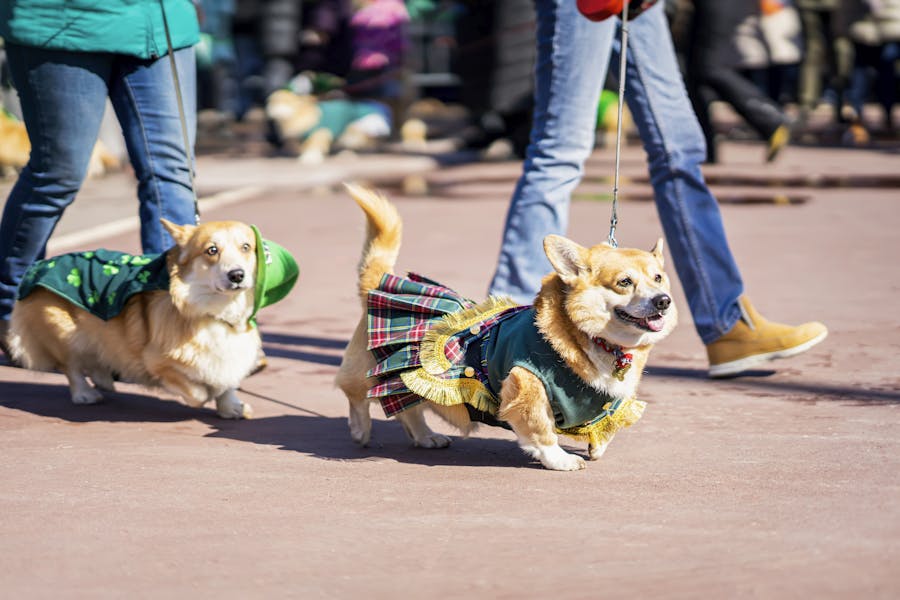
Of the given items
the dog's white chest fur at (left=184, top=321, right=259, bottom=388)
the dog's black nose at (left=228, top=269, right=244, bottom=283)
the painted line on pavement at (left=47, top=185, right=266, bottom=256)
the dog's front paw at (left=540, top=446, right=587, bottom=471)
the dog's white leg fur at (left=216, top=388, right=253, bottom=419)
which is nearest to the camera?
the dog's front paw at (left=540, top=446, right=587, bottom=471)

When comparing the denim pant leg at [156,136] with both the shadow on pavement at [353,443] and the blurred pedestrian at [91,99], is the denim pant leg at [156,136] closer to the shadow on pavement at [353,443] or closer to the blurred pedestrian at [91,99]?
the blurred pedestrian at [91,99]

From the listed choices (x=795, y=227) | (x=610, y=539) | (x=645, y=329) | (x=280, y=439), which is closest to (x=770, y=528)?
(x=610, y=539)

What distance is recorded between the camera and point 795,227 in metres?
8.60

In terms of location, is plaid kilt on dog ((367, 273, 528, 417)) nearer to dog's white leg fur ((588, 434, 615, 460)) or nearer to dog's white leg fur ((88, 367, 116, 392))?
dog's white leg fur ((588, 434, 615, 460))

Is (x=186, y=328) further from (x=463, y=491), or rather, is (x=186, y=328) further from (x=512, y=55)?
(x=512, y=55)

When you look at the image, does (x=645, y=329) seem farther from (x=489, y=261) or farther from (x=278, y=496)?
(x=489, y=261)

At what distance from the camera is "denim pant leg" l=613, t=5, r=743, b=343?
4977 millimetres

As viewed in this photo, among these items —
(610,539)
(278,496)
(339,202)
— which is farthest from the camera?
(339,202)

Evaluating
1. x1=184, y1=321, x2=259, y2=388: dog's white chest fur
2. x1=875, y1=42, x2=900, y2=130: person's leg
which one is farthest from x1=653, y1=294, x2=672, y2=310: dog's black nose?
x1=875, y1=42, x2=900, y2=130: person's leg

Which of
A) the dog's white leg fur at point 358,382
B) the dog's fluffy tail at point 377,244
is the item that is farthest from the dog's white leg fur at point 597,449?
the dog's fluffy tail at point 377,244

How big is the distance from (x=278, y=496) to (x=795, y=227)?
572 centimetres

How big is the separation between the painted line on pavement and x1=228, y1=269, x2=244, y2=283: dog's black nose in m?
3.57

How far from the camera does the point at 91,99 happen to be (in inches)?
195

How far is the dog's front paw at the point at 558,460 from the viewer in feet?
12.7
